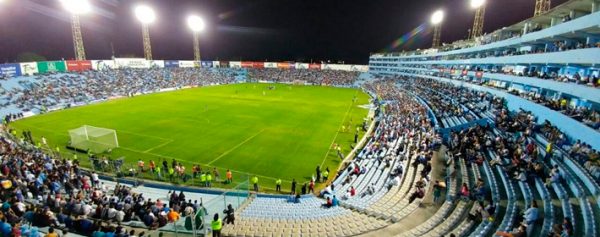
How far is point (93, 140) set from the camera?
27.2m

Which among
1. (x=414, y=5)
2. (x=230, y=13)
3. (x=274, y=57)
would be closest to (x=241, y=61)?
(x=274, y=57)

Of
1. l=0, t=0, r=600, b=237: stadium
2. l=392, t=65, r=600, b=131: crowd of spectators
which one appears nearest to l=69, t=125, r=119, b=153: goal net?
l=0, t=0, r=600, b=237: stadium

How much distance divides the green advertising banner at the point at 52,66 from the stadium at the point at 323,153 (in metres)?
0.38

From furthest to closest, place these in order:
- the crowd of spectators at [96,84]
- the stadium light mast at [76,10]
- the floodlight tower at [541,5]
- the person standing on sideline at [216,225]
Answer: the stadium light mast at [76,10], the crowd of spectators at [96,84], the floodlight tower at [541,5], the person standing on sideline at [216,225]

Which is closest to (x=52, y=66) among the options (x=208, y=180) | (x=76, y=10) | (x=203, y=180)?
(x=76, y=10)

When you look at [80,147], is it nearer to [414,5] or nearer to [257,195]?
[257,195]

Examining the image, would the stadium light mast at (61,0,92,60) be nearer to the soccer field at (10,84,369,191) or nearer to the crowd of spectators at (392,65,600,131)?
the soccer field at (10,84,369,191)

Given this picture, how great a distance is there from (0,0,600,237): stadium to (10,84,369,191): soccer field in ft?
0.88

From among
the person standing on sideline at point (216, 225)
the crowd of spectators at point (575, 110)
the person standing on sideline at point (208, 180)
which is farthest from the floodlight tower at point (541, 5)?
the person standing on sideline at point (216, 225)

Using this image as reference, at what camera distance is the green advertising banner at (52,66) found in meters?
60.7

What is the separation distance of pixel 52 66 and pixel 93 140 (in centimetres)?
5019

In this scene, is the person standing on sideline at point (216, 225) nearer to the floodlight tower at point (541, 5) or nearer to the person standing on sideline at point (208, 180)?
the person standing on sideline at point (208, 180)

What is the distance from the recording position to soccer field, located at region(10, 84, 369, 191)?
26.1 metres

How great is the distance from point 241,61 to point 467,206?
4407 inches
